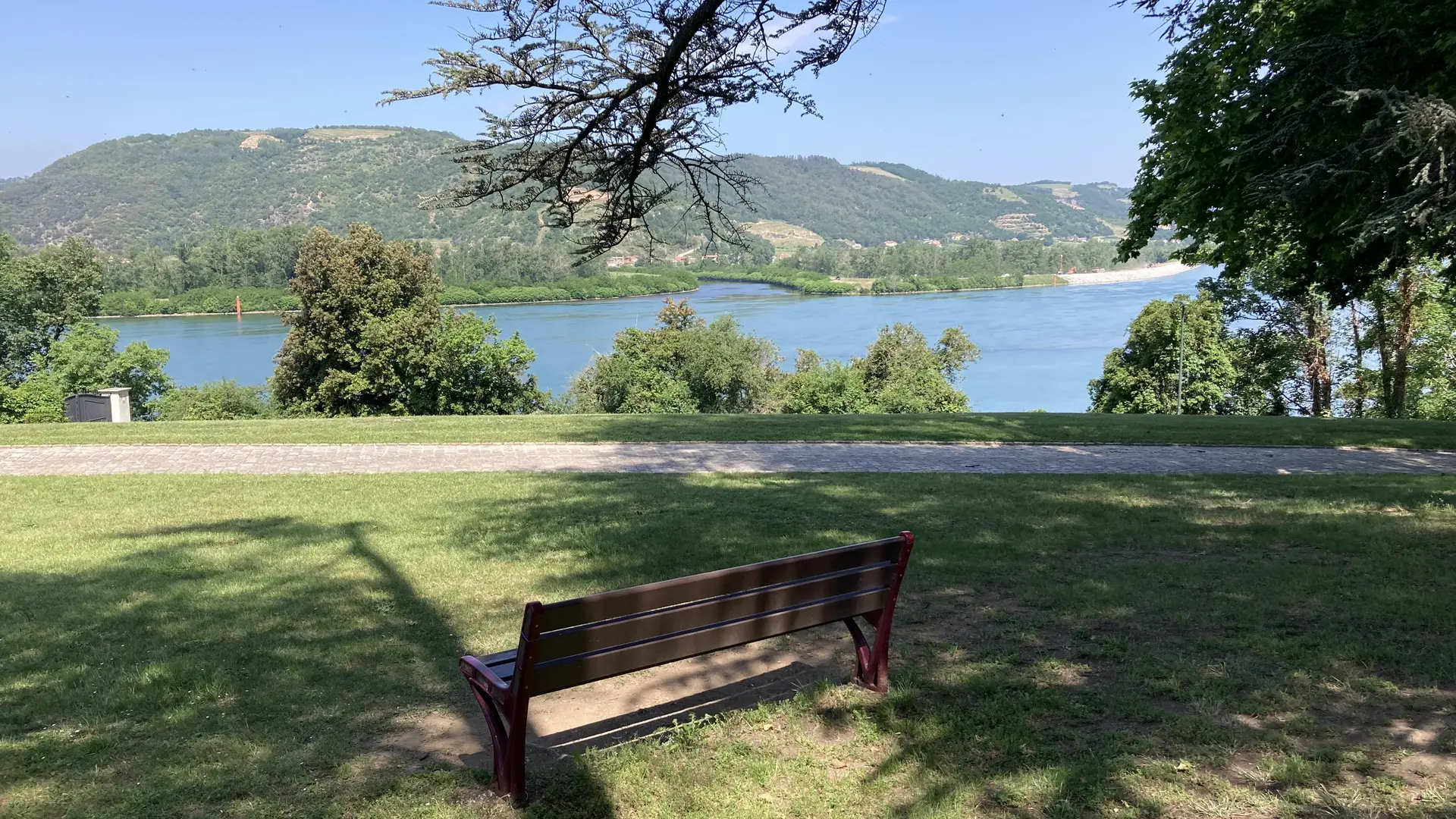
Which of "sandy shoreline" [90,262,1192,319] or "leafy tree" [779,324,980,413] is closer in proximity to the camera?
"leafy tree" [779,324,980,413]

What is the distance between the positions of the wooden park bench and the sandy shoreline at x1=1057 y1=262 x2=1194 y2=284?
136 m

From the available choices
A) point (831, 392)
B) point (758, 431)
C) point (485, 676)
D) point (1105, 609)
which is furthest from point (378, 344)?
point (485, 676)

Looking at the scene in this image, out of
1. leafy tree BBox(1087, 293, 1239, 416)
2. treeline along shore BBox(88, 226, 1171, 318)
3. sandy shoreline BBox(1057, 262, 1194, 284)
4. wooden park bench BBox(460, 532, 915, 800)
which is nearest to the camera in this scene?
wooden park bench BBox(460, 532, 915, 800)

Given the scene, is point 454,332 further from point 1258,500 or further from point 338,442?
point 1258,500

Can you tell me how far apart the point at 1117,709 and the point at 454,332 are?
110 feet

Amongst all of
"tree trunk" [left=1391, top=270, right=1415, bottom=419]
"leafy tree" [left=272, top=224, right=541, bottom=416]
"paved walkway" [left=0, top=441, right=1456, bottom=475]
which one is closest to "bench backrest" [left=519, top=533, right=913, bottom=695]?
"paved walkway" [left=0, top=441, right=1456, bottom=475]

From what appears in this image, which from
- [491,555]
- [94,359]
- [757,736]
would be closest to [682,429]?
[491,555]

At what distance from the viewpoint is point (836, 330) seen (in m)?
97.7

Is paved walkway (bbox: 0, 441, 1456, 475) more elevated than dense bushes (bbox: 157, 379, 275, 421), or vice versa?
paved walkway (bbox: 0, 441, 1456, 475)

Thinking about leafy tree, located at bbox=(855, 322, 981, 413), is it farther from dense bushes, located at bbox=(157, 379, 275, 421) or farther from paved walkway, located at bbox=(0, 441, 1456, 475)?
paved walkway, located at bbox=(0, 441, 1456, 475)

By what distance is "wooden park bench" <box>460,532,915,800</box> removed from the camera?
2.99 m

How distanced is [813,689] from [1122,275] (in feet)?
533

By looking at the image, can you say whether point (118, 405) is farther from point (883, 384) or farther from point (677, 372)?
point (883, 384)

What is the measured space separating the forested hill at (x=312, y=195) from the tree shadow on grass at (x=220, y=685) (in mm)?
83643
